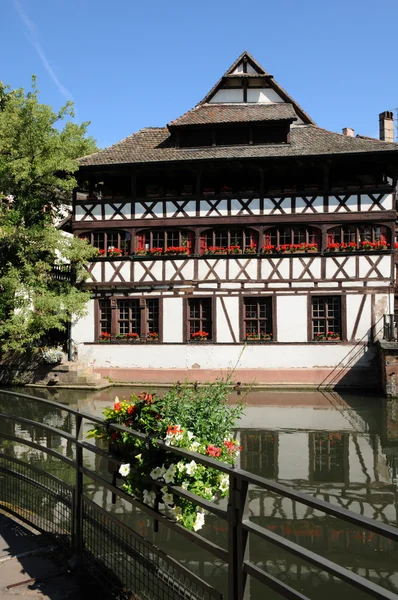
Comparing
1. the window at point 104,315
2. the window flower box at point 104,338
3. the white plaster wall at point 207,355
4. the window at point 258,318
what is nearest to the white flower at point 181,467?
the white plaster wall at point 207,355

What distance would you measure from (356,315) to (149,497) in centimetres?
1811

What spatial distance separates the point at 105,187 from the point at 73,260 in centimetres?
369

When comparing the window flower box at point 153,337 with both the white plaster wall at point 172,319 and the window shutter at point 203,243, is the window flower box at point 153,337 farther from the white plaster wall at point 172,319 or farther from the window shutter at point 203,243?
the window shutter at point 203,243

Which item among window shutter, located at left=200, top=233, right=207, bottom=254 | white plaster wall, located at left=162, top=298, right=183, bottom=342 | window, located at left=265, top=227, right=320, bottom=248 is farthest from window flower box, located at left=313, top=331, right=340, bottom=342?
window shutter, located at left=200, top=233, right=207, bottom=254

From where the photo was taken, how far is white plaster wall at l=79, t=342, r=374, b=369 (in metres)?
20.8

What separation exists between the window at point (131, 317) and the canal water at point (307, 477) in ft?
14.9

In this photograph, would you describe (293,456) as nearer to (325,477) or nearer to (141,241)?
(325,477)

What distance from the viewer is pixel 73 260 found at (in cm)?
2184

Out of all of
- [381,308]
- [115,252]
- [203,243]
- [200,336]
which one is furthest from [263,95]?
[200,336]

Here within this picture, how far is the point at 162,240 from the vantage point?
22203mm

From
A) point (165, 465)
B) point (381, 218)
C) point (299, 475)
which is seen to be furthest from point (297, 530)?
point (381, 218)

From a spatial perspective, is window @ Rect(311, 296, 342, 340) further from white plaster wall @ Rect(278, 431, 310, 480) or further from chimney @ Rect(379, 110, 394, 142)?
chimney @ Rect(379, 110, 394, 142)

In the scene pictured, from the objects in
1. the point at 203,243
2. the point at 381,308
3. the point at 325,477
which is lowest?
the point at 325,477

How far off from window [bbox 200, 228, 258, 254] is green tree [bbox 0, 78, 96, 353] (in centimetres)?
474
